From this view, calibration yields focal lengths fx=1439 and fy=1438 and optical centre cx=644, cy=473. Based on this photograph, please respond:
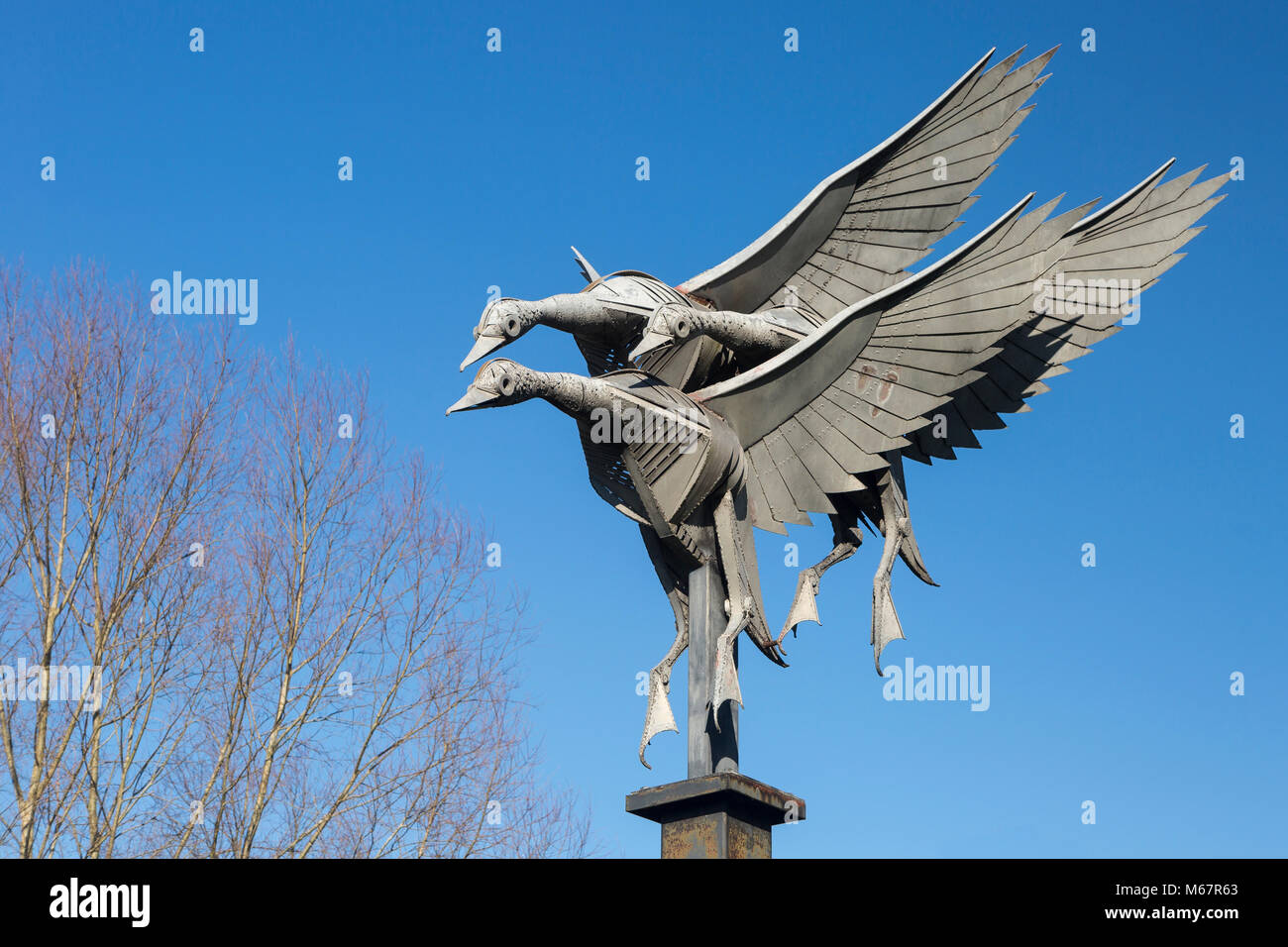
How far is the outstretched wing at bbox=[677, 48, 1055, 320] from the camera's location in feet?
33.9

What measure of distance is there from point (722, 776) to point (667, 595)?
179 centimetres

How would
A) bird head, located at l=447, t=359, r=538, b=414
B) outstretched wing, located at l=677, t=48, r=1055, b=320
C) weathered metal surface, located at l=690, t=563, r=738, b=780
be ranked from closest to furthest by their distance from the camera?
1. bird head, located at l=447, t=359, r=538, b=414
2. weathered metal surface, located at l=690, t=563, r=738, b=780
3. outstretched wing, located at l=677, t=48, r=1055, b=320

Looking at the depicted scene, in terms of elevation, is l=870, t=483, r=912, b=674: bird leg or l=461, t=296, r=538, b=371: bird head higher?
l=461, t=296, r=538, b=371: bird head

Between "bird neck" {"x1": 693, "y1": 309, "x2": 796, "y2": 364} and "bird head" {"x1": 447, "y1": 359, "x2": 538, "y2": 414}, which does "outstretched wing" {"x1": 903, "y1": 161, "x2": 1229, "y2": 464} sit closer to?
"bird neck" {"x1": 693, "y1": 309, "x2": 796, "y2": 364}

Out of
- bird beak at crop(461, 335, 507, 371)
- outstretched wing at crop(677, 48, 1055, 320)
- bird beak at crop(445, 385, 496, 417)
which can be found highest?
outstretched wing at crop(677, 48, 1055, 320)

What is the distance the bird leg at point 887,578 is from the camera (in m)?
10.2

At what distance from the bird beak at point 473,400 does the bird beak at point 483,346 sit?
0.68ft

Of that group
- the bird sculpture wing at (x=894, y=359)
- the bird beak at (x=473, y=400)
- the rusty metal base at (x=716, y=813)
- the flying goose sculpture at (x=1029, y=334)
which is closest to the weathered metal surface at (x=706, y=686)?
the rusty metal base at (x=716, y=813)

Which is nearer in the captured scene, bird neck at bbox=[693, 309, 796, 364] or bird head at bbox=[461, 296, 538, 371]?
bird head at bbox=[461, 296, 538, 371]

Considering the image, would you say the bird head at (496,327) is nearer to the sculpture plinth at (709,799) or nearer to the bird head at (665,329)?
the bird head at (665,329)

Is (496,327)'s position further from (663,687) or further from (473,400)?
(663,687)

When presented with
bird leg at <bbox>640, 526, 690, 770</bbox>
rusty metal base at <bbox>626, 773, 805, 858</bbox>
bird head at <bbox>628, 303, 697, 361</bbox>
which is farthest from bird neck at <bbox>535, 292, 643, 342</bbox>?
rusty metal base at <bbox>626, 773, 805, 858</bbox>

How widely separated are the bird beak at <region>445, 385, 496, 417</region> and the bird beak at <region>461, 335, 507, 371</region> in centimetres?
21
